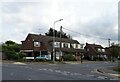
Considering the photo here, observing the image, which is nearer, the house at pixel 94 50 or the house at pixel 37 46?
the house at pixel 37 46

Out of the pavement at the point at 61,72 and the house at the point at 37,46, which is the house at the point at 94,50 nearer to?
the house at the point at 37,46

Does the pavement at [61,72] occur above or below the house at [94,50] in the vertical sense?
below

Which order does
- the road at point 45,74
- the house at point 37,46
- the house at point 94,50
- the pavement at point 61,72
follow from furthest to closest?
1. the house at point 94,50
2. the house at point 37,46
3. the pavement at point 61,72
4. the road at point 45,74

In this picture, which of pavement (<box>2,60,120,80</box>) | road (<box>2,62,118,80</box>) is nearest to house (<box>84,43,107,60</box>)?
pavement (<box>2,60,120,80</box>)

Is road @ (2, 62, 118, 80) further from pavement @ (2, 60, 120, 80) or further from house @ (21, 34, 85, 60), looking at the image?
house @ (21, 34, 85, 60)

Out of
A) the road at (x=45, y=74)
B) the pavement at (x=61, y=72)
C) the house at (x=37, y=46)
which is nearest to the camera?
the road at (x=45, y=74)

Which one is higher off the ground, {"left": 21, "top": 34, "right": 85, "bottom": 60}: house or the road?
{"left": 21, "top": 34, "right": 85, "bottom": 60}: house

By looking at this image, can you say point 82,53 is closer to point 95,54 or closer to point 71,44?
point 71,44

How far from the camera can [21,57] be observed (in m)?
61.6

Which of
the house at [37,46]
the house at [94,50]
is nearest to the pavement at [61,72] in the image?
the house at [37,46]

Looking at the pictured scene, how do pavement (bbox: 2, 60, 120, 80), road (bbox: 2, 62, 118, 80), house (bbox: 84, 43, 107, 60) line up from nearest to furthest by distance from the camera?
road (bbox: 2, 62, 118, 80) → pavement (bbox: 2, 60, 120, 80) → house (bbox: 84, 43, 107, 60)

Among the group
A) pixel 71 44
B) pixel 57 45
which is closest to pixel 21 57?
pixel 57 45

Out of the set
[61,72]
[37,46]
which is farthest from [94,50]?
[61,72]

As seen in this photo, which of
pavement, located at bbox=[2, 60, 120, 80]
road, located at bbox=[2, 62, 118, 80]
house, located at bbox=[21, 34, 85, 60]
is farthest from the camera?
house, located at bbox=[21, 34, 85, 60]
